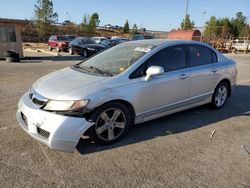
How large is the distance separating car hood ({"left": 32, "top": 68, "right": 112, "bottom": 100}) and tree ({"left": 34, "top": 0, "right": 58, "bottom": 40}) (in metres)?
39.4

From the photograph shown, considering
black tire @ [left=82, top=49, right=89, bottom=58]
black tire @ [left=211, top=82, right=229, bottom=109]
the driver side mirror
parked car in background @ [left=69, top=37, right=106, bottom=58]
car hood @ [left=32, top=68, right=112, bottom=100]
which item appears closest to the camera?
car hood @ [left=32, top=68, right=112, bottom=100]

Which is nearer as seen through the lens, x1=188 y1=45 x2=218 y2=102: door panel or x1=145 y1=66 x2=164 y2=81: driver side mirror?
x1=145 y1=66 x2=164 y2=81: driver side mirror

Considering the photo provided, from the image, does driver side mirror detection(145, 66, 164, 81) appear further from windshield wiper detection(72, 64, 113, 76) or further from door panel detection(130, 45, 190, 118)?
windshield wiper detection(72, 64, 113, 76)

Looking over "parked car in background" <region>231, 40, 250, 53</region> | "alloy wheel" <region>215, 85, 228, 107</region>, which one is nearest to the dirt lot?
"alloy wheel" <region>215, 85, 228, 107</region>

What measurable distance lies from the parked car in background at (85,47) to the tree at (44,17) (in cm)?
→ 2235

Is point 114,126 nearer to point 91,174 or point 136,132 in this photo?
point 136,132

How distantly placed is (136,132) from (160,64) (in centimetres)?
121

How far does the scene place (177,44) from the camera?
16.3 feet

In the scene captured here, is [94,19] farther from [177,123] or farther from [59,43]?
[177,123]

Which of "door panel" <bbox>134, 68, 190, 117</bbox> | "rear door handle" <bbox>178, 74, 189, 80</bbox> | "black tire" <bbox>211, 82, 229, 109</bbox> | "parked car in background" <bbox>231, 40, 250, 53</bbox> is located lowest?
"parked car in background" <bbox>231, 40, 250, 53</bbox>

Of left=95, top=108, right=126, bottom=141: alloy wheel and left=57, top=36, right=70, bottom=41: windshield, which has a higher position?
left=57, top=36, right=70, bottom=41: windshield

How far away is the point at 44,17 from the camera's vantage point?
41281mm

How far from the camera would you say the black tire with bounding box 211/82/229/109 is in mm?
5820

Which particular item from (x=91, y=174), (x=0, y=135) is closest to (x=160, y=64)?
(x=91, y=174)
